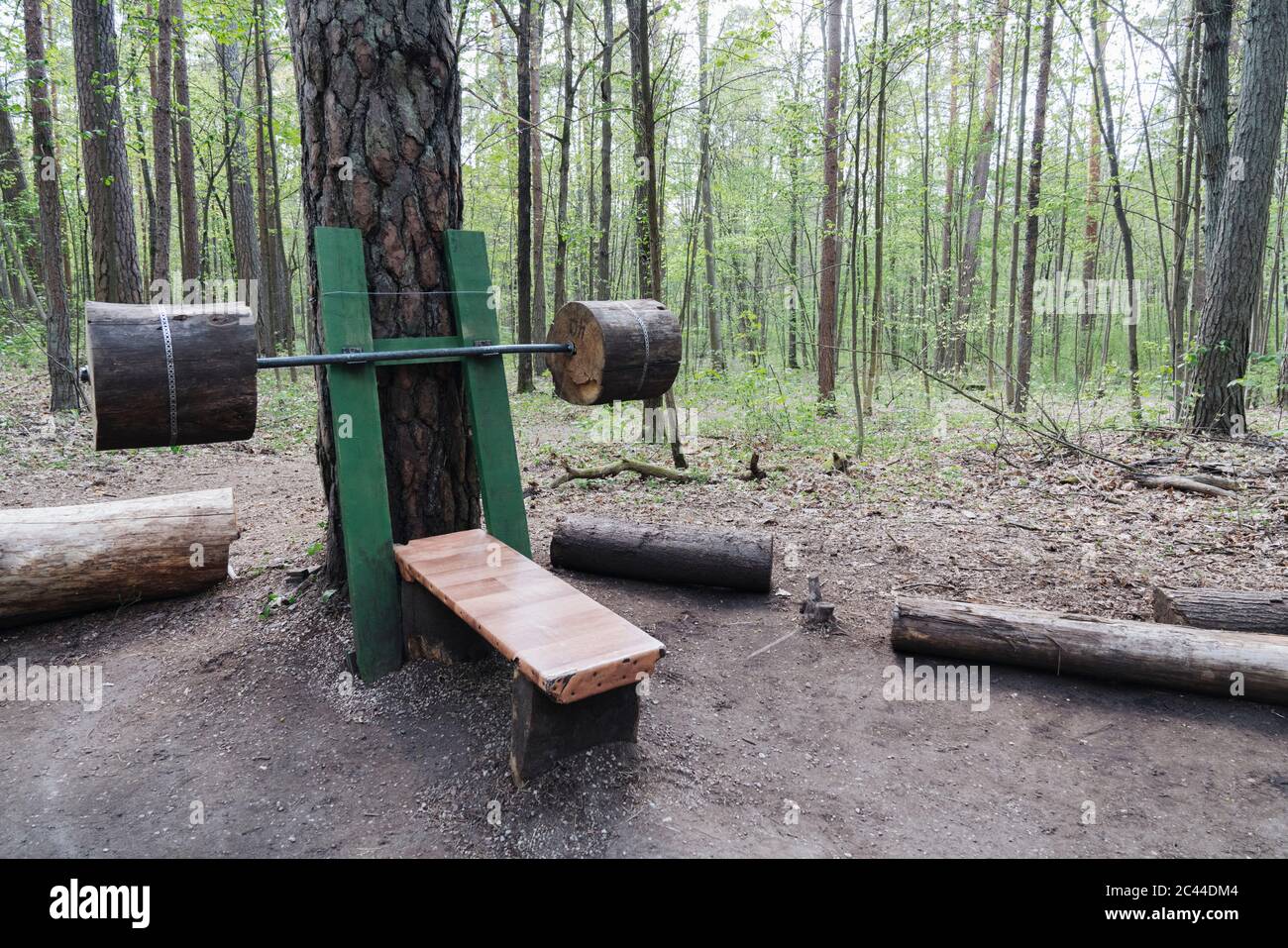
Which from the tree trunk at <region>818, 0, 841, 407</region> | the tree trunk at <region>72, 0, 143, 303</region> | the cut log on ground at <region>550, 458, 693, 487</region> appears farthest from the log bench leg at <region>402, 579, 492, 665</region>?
the tree trunk at <region>818, 0, 841, 407</region>

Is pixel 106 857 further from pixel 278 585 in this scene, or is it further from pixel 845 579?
pixel 845 579

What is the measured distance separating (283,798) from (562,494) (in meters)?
4.40

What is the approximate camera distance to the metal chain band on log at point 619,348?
3271 millimetres

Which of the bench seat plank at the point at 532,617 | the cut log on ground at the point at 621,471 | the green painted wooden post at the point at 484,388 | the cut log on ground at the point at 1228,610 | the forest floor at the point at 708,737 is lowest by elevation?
the forest floor at the point at 708,737

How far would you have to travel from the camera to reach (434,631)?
3.33m

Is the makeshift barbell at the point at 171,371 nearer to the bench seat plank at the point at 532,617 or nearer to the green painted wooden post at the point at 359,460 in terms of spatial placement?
the green painted wooden post at the point at 359,460

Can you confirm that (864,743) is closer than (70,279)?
Yes

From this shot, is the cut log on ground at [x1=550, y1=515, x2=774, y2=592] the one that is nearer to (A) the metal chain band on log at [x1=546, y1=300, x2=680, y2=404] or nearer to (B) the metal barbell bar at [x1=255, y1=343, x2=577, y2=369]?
(A) the metal chain band on log at [x1=546, y1=300, x2=680, y2=404]

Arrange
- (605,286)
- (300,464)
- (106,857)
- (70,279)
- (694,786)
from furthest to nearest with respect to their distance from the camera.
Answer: (70,279) < (605,286) < (300,464) < (694,786) < (106,857)

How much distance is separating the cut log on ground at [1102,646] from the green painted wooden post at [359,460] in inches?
100

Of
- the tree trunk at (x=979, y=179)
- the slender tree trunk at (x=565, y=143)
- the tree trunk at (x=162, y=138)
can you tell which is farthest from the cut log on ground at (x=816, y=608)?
the tree trunk at (x=979, y=179)

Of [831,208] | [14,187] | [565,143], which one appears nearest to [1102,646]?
[831,208]

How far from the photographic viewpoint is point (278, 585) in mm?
4262
